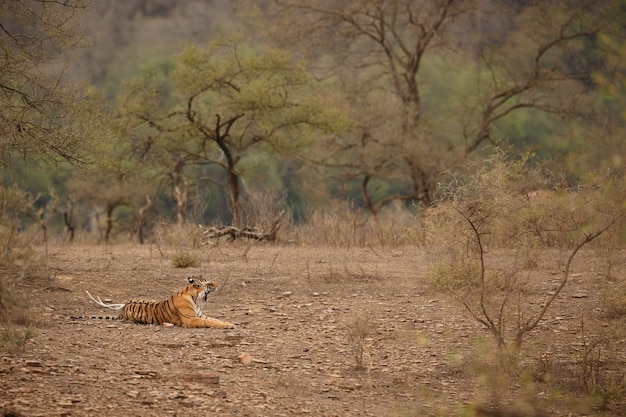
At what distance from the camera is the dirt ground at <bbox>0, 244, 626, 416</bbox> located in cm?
677

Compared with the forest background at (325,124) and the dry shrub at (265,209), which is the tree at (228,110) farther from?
the dry shrub at (265,209)

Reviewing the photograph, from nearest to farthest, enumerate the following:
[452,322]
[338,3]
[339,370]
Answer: [339,370] < [452,322] < [338,3]

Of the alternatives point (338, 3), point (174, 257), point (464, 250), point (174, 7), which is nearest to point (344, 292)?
point (464, 250)

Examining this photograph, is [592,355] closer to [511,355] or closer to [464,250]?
[511,355]

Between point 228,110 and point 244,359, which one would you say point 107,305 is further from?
point 228,110

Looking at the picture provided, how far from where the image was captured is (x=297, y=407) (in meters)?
6.79

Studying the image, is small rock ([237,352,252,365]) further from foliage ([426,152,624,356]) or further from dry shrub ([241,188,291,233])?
dry shrub ([241,188,291,233])

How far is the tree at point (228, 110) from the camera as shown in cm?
2477

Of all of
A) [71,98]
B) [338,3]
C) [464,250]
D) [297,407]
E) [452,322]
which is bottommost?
[297,407]

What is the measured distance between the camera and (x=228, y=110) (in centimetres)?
2528

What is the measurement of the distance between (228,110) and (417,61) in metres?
6.60

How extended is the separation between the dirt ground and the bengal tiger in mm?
180

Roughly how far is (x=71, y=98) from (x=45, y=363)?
5.42 metres

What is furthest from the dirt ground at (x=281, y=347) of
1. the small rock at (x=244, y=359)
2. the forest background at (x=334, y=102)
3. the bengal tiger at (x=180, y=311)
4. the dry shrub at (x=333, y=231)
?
the forest background at (x=334, y=102)
